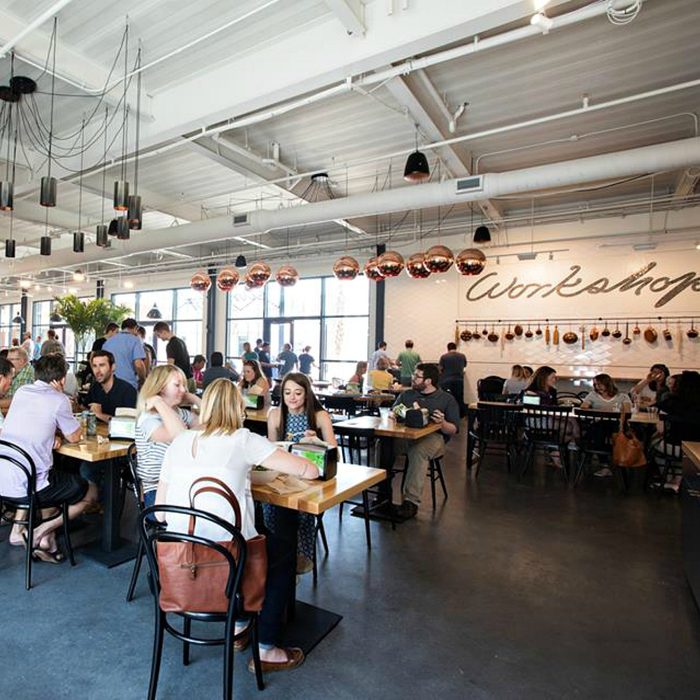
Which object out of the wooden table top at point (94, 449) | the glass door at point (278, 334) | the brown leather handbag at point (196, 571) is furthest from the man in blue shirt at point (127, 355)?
the glass door at point (278, 334)

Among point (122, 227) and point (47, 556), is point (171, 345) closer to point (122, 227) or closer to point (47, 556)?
point (122, 227)

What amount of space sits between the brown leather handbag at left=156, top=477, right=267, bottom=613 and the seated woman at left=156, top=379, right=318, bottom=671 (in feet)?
0.25

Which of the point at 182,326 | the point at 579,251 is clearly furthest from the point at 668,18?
the point at 182,326

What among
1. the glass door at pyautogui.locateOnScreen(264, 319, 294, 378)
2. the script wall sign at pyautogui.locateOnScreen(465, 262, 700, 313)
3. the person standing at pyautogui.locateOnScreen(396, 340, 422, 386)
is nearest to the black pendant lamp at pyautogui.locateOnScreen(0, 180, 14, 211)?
the person standing at pyautogui.locateOnScreen(396, 340, 422, 386)

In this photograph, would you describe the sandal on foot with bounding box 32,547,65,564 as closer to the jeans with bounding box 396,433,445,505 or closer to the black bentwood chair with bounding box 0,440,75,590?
the black bentwood chair with bounding box 0,440,75,590

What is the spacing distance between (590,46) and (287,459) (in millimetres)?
4569

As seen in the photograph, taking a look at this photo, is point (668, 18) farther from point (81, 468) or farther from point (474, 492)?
point (81, 468)

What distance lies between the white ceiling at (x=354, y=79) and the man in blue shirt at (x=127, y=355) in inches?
83.0

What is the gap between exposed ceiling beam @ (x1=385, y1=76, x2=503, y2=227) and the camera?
466cm

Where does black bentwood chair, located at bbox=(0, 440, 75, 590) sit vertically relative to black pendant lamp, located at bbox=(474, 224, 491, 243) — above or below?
below

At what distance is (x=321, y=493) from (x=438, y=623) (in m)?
1.09

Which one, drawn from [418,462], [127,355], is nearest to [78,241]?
[127,355]

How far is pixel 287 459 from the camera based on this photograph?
208 cm

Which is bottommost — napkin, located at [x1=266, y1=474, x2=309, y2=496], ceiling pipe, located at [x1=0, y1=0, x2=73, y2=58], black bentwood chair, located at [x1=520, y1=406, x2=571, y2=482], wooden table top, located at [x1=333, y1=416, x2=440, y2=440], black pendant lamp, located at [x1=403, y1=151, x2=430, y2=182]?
black bentwood chair, located at [x1=520, y1=406, x2=571, y2=482]
